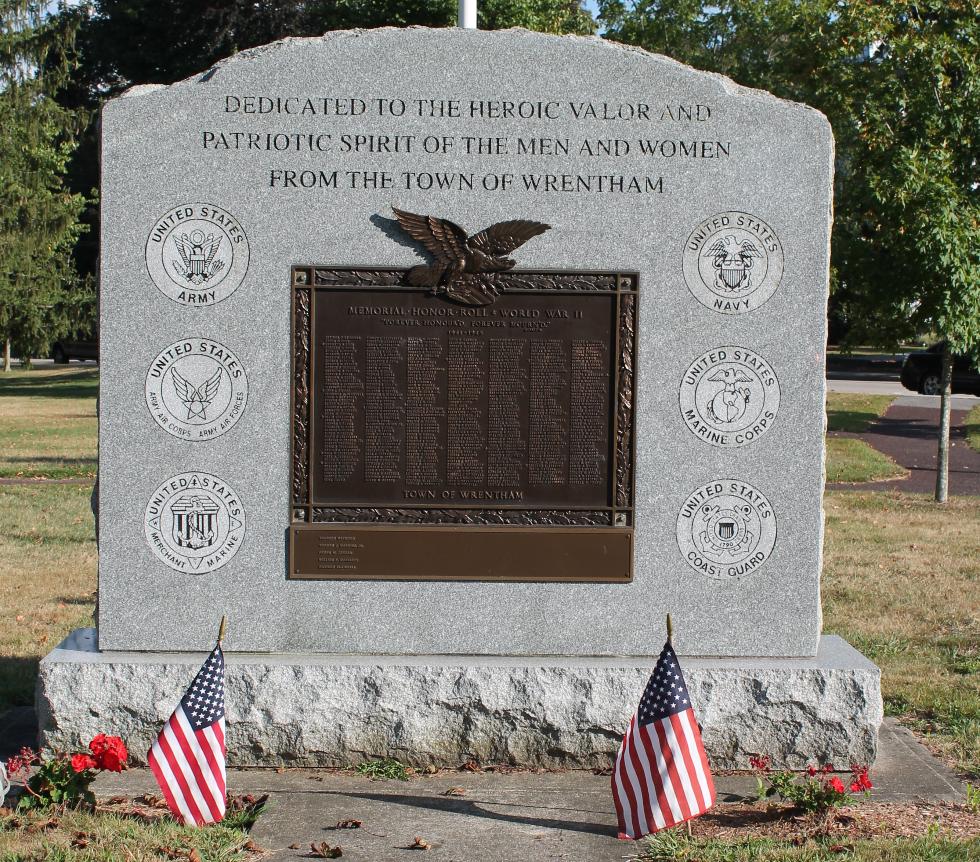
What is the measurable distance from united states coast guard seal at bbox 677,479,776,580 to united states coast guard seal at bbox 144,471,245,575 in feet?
7.34

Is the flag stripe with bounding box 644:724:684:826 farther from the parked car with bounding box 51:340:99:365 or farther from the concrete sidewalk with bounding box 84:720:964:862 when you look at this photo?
the parked car with bounding box 51:340:99:365

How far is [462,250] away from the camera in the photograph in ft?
20.5

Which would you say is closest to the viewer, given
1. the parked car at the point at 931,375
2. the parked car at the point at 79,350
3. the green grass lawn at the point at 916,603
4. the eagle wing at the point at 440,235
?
the eagle wing at the point at 440,235

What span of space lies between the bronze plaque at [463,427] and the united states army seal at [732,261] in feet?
1.12

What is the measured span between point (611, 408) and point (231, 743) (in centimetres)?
246

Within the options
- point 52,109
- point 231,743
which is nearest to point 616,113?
point 231,743

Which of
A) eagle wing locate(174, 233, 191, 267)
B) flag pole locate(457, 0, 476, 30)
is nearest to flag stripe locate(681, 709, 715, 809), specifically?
eagle wing locate(174, 233, 191, 267)

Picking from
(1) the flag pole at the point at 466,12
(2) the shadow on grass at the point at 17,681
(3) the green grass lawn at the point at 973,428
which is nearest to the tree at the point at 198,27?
(3) the green grass lawn at the point at 973,428

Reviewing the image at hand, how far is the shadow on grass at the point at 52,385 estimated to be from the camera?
35.0 metres

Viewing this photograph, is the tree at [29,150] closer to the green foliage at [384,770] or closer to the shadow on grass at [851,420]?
the shadow on grass at [851,420]

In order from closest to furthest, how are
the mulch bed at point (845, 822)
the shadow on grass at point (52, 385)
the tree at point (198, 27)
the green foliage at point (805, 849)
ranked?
the green foliage at point (805, 849) < the mulch bed at point (845, 822) < the tree at point (198, 27) < the shadow on grass at point (52, 385)

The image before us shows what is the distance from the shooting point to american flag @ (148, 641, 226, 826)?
5160 millimetres

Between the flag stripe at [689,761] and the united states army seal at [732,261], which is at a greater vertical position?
the united states army seal at [732,261]

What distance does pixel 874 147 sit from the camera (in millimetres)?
13531
